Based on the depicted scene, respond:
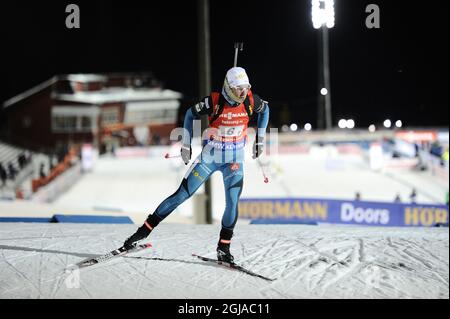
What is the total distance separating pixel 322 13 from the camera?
18.8 feet

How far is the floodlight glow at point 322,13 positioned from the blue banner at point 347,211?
8033 millimetres

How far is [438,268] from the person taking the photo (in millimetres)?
4828

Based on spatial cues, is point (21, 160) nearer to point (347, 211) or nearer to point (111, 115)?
point (111, 115)

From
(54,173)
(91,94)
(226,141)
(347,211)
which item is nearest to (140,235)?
(226,141)

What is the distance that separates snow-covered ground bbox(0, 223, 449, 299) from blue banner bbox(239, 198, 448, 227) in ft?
23.1

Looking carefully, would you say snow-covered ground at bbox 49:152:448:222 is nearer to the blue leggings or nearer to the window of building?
the window of building

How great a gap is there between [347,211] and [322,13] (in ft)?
28.8

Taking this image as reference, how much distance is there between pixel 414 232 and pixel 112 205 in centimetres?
1301

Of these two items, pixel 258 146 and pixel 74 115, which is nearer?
pixel 258 146

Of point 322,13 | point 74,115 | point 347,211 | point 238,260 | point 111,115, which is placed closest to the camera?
point 238,260

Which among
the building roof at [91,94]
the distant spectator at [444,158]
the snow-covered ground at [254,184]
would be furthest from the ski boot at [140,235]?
the building roof at [91,94]

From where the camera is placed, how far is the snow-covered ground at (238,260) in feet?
14.0

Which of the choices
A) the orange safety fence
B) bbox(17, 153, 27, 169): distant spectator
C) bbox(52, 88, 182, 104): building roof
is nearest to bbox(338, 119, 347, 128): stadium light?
the orange safety fence

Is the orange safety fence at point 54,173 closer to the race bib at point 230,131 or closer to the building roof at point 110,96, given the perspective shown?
the building roof at point 110,96
